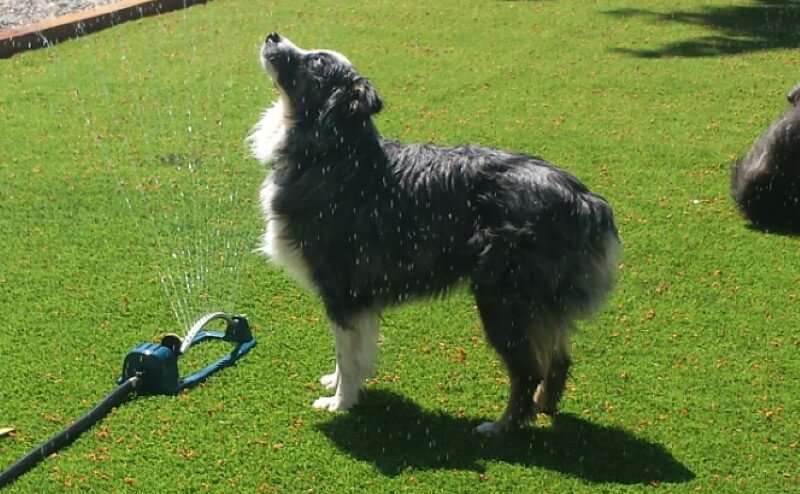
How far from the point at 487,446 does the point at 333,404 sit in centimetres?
72

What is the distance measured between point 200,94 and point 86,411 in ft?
16.8

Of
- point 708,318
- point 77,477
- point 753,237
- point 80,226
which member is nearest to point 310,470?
point 77,477

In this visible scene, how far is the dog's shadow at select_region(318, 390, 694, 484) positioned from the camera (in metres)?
4.59

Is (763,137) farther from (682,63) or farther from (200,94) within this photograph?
(200,94)

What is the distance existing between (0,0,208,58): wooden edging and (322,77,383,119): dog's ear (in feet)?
22.8

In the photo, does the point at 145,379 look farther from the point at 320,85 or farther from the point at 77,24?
the point at 77,24

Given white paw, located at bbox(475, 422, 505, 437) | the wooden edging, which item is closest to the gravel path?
the wooden edging

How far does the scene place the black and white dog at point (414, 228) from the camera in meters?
4.56

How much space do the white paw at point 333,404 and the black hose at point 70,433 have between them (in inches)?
30.9

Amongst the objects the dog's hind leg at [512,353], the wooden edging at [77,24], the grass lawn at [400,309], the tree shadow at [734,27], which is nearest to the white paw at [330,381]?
the grass lawn at [400,309]

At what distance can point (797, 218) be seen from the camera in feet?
23.8

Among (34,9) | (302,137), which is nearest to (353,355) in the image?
(302,137)

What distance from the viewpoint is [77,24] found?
11.5 m

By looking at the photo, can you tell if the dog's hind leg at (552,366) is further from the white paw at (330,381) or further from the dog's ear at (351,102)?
the dog's ear at (351,102)
